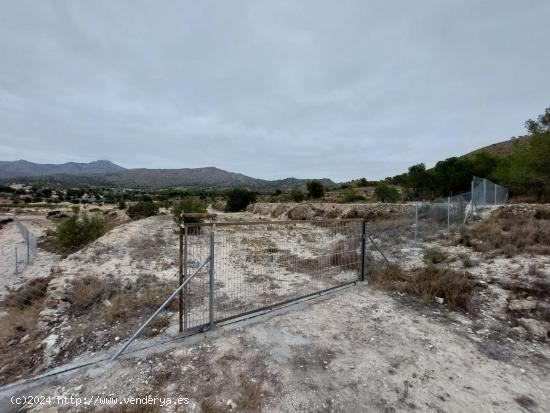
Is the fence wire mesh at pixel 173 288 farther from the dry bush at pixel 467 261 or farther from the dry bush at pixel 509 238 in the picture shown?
the dry bush at pixel 509 238

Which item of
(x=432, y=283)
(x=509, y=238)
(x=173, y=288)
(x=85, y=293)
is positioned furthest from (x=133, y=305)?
(x=509, y=238)

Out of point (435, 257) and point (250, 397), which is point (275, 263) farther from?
point (435, 257)

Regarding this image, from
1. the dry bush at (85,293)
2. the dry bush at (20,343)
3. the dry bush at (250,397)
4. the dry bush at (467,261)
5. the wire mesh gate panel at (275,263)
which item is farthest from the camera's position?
the dry bush at (467,261)

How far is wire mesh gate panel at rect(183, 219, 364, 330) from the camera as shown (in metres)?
5.79

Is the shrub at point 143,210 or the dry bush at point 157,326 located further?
the shrub at point 143,210

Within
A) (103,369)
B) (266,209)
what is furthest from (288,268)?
(266,209)

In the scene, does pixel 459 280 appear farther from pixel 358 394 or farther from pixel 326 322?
pixel 358 394

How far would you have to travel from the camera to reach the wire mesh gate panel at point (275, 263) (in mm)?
5789

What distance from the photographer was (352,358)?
3.95m

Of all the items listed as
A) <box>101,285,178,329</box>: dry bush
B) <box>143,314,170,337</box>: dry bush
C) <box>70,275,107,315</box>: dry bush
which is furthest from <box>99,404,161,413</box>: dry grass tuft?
<box>70,275,107,315</box>: dry bush

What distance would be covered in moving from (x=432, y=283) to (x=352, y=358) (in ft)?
11.5

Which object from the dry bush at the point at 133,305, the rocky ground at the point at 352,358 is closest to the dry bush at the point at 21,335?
the rocky ground at the point at 352,358

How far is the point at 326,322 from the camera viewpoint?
5035mm

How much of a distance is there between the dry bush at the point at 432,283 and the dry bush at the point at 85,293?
6574 mm
